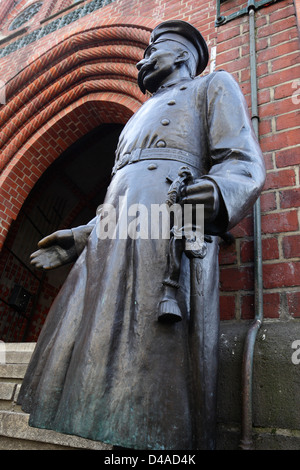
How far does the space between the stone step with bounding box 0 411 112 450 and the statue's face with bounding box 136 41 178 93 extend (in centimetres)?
153

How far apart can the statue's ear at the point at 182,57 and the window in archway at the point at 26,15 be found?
15.9ft

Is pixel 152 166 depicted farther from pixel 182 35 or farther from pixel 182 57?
pixel 182 35

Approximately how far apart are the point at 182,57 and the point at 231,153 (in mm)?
763

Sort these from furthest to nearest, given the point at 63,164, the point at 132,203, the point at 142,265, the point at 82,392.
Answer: the point at 63,164 < the point at 132,203 < the point at 142,265 < the point at 82,392

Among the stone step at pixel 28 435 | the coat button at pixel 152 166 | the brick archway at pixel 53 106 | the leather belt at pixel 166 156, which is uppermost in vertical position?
the brick archway at pixel 53 106

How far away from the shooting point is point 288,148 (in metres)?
1.69

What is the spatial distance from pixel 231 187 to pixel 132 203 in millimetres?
331

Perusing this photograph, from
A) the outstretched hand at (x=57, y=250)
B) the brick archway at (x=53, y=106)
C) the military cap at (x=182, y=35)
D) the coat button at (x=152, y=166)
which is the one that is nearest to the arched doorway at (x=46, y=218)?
the brick archway at (x=53, y=106)

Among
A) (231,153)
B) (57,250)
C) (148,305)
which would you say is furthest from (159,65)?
(148,305)

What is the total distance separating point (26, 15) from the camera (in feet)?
18.7

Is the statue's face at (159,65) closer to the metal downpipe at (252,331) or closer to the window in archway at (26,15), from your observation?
the metal downpipe at (252,331)

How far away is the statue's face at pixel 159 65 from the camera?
1.61 meters

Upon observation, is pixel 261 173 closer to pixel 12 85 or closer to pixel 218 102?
pixel 218 102

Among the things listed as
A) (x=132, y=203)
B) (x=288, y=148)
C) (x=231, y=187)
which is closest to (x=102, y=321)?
(x=132, y=203)
